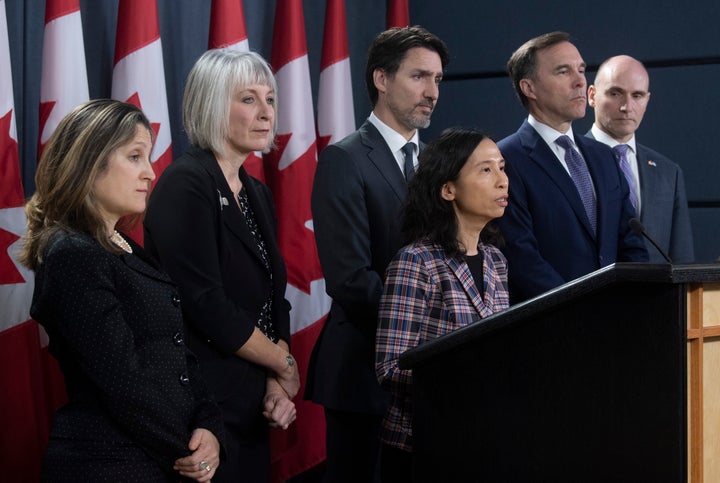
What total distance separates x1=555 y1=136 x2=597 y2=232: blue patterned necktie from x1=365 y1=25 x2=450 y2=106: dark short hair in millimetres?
461

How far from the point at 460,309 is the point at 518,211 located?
72 cm

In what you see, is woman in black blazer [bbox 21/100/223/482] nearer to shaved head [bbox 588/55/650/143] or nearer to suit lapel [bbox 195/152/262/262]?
suit lapel [bbox 195/152/262/262]

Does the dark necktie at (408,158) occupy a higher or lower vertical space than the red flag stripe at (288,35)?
lower

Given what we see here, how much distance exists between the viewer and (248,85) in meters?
2.37

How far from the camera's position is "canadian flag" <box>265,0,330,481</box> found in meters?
3.50

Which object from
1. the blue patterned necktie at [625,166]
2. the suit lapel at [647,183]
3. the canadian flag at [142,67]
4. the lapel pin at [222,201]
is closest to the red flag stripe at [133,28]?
the canadian flag at [142,67]

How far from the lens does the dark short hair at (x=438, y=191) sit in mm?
2182

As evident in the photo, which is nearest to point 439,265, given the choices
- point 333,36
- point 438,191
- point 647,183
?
point 438,191

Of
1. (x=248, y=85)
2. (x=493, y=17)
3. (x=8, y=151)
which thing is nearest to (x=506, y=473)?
(x=248, y=85)

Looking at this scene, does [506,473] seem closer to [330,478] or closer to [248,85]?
[330,478]

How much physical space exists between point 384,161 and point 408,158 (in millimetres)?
101

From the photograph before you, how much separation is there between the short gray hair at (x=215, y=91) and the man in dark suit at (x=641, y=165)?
1631 millimetres

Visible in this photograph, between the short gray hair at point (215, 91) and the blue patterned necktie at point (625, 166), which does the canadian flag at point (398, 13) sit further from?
the short gray hair at point (215, 91)

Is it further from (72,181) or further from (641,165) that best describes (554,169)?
(72,181)
